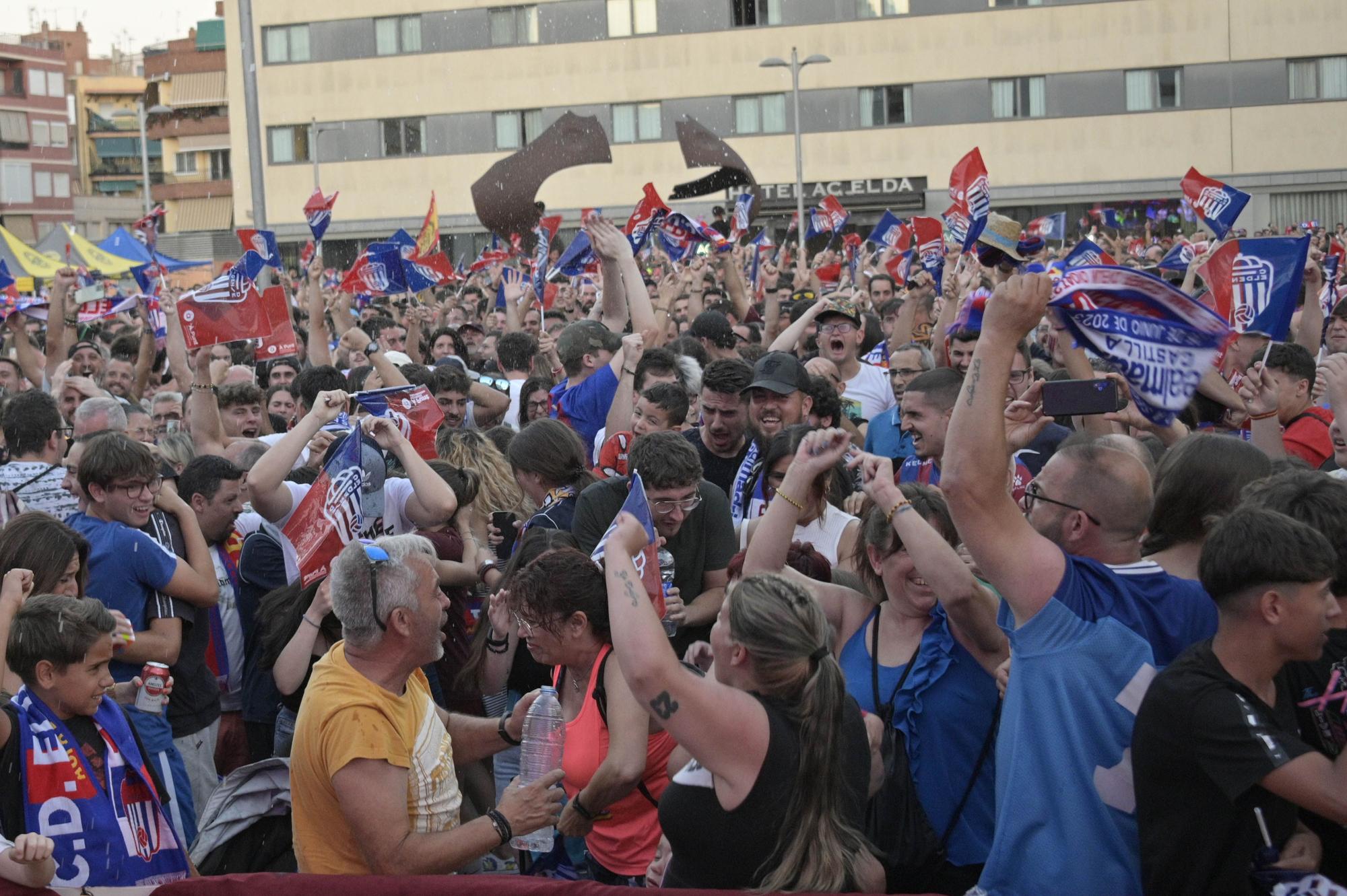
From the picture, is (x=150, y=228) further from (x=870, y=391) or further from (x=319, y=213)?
(x=870, y=391)

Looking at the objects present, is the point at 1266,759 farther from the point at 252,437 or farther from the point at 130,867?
the point at 252,437

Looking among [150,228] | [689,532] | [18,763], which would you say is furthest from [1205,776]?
[150,228]

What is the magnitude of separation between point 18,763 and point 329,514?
1703 millimetres

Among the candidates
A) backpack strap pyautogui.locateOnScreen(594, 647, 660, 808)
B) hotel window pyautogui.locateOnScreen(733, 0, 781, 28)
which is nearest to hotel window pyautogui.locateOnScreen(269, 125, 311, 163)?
hotel window pyautogui.locateOnScreen(733, 0, 781, 28)

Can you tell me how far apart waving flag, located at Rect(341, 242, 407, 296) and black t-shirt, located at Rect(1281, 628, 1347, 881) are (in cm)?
1262

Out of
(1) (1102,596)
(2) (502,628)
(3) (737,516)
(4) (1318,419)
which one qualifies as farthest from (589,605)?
(4) (1318,419)

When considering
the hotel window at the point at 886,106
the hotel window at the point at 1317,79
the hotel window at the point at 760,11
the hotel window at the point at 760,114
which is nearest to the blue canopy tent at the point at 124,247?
the hotel window at the point at 760,114

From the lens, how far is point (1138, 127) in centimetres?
4138

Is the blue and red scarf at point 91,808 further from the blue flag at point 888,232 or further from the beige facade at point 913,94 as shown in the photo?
the beige facade at point 913,94

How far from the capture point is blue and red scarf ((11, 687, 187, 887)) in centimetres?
383

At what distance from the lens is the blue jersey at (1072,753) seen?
3.22 meters

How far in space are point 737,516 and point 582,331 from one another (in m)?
2.74

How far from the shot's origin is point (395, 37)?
46.0m

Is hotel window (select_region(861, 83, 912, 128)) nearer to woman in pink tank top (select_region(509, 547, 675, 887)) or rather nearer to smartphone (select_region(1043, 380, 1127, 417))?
smartphone (select_region(1043, 380, 1127, 417))
